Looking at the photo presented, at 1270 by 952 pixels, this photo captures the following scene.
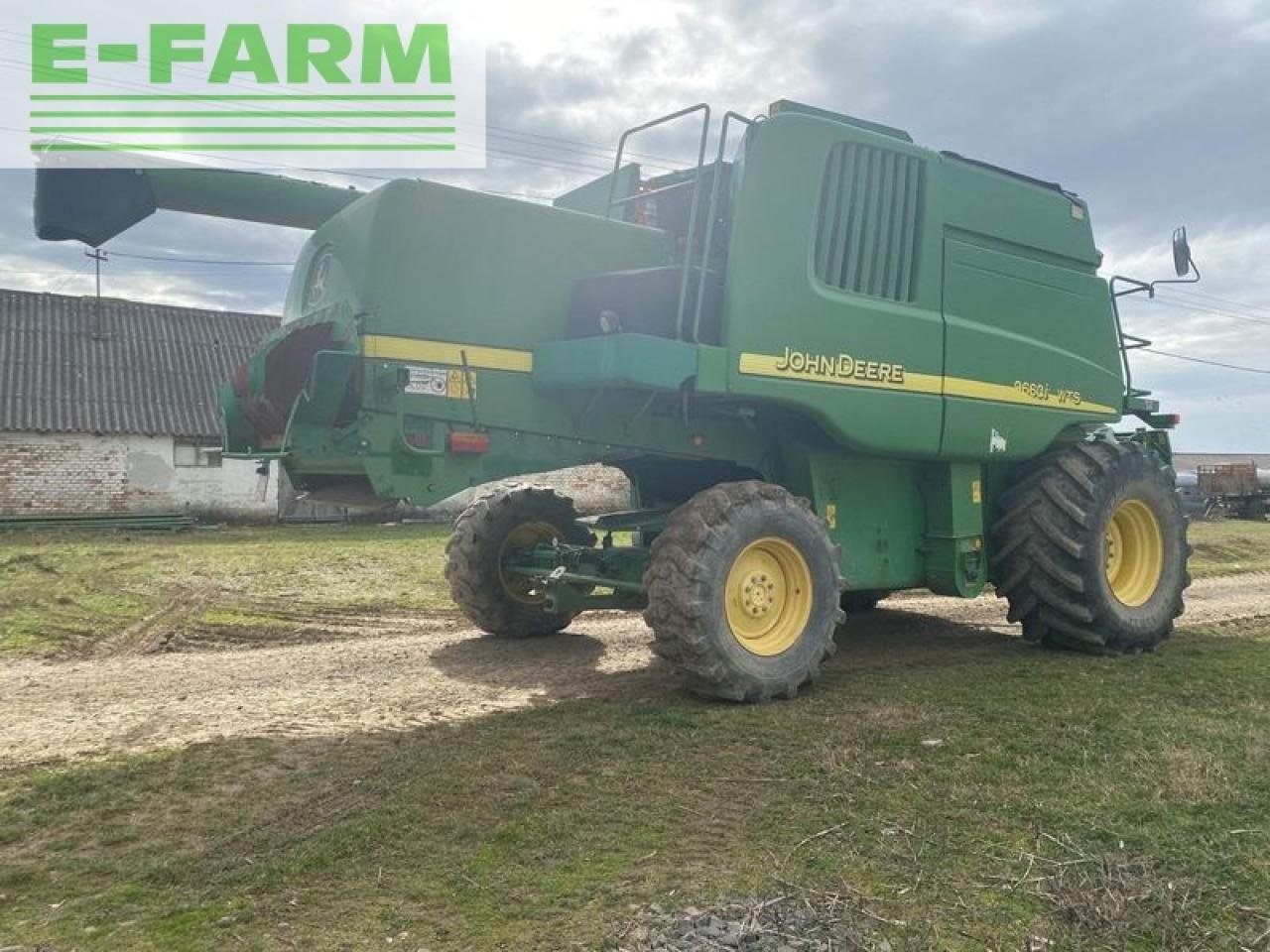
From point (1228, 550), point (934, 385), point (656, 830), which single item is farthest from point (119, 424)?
point (1228, 550)

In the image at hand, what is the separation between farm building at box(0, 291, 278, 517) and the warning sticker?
1516cm

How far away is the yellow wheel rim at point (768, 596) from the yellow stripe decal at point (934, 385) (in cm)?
99

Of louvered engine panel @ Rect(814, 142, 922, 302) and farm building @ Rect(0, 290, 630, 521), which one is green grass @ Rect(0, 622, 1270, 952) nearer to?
louvered engine panel @ Rect(814, 142, 922, 302)

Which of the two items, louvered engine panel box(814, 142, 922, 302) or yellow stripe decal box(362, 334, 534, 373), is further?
louvered engine panel box(814, 142, 922, 302)

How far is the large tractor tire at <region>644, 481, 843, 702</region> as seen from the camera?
536 centimetres

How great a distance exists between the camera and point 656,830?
3.69 metres

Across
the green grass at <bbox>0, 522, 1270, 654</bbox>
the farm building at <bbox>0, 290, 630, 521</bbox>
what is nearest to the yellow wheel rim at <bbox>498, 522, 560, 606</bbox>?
the green grass at <bbox>0, 522, 1270, 654</bbox>

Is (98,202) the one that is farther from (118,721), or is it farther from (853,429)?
(853,429)

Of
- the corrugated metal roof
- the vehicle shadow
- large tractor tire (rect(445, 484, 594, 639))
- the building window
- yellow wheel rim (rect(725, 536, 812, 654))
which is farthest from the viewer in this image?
the building window

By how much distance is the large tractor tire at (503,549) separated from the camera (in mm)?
7410

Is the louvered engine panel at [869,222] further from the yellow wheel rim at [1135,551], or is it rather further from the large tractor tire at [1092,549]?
the yellow wheel rim at [1135,551]

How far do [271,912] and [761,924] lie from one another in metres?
1.51

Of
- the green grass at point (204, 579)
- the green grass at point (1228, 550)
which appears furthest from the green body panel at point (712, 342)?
the green grass at point (1228, 550)

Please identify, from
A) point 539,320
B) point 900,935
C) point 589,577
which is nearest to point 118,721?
point 589,577
